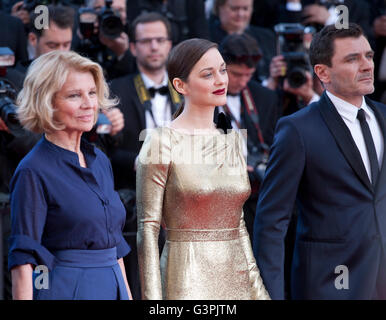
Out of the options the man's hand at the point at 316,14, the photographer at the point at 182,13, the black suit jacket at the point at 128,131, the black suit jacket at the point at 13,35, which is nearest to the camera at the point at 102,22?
the black suit jacket at the point at 128,131

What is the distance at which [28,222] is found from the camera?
3.01 m

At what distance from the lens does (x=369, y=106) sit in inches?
153

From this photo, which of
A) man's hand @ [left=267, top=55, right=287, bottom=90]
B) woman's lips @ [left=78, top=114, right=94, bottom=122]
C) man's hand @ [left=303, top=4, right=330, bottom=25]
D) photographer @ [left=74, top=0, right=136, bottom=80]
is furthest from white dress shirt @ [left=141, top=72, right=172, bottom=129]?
woman's lips @ [left=78, top=114, right=94, bottom=122]

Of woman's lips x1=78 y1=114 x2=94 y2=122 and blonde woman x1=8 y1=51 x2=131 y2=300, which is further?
woman's lips x1=78 y1=114 x2=94 y2=122

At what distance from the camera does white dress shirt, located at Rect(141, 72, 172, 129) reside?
206 inches

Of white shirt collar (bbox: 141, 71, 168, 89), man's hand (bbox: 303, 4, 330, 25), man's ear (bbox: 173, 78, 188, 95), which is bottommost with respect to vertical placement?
white shirt collar (bbox: 141, 71, 168, 89)

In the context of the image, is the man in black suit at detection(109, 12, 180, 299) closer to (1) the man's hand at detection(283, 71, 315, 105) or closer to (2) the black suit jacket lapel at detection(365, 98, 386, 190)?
(1) the man's hand at detection(283, 71, 315, 105)

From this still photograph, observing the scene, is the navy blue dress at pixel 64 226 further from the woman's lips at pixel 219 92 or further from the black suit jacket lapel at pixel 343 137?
the black suit jacket lapel at pixel 343 137

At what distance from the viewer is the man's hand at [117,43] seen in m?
5.45

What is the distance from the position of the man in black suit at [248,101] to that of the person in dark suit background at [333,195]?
60.5 inches

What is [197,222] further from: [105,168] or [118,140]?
[118,140]

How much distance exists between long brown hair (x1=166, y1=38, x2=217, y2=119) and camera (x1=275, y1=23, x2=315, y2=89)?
2252mm
